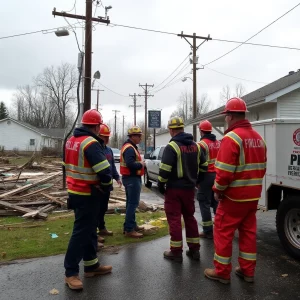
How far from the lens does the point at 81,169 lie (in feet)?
13.3

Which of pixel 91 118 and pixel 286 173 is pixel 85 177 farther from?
pixel 286 173

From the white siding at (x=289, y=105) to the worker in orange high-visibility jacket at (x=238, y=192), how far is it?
392 inches

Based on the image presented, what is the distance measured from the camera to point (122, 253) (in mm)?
5305

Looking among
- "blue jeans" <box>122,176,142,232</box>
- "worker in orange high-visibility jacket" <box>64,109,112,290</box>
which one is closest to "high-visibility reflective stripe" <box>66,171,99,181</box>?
"worker in orange high-visibility jacket" <box>64,109,112,290</box>

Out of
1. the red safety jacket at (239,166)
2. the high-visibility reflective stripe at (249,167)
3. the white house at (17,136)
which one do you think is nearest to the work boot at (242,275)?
the red safety jacket at (239,166)

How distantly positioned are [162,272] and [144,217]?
3.43 metres

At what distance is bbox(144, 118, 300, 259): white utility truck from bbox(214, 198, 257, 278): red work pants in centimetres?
120

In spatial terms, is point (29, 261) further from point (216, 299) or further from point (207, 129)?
point (207, 129)

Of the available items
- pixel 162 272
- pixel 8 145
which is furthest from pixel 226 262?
pixel 8 145

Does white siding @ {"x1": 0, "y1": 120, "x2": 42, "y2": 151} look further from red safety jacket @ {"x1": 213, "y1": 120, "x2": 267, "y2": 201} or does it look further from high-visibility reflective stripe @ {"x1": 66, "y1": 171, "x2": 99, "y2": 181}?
red safety jacket @ {"x1": 213, "y1": 120, "x2": 267, "y2": 201}

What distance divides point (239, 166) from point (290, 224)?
1.81 metres

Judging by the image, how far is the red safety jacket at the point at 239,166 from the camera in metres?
3.97

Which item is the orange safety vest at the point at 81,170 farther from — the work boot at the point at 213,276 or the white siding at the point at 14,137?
the white siding at the point at 14,137

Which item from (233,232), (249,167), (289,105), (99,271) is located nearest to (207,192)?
(233,232)
